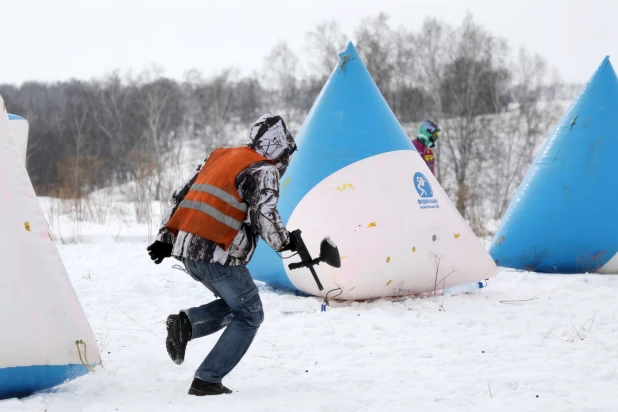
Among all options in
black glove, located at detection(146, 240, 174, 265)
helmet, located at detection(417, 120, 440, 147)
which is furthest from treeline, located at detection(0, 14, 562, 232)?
black glove, located at detection(146, 240, 174, 265)

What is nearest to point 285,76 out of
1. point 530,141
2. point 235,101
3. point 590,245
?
point 235,101

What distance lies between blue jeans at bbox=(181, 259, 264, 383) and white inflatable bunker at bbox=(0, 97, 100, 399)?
493 millimetres

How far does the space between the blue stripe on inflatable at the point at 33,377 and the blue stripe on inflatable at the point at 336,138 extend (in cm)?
251

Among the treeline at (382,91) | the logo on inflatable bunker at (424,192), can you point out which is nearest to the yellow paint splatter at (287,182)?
the logo on inflatable bunker at (424,192)

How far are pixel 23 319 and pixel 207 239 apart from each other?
32.1 inches

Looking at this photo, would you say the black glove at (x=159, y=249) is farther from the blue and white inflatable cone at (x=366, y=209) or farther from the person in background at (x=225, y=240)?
the blue and white inflatable cone at (x=366, y=209)

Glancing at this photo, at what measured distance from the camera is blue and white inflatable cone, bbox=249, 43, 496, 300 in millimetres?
4812

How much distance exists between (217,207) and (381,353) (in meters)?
1.44

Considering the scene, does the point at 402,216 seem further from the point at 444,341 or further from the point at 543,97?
the point at 543,97

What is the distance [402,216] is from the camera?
4914 mm

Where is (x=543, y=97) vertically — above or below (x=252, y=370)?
above

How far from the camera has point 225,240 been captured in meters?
2.81

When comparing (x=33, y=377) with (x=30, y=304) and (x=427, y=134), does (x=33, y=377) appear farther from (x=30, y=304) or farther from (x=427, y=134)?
(x=427, y=134)

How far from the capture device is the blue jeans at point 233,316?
286 cm
